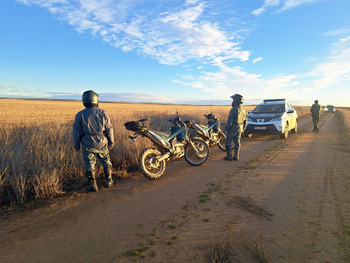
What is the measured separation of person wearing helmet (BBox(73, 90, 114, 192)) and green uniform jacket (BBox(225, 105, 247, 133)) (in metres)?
3.95

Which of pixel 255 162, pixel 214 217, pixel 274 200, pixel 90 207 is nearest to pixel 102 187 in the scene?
pixel 90 207

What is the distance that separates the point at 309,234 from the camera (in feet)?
8.44

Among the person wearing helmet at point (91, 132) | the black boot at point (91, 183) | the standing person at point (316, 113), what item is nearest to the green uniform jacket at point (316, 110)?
the standing person at point (316, 113)

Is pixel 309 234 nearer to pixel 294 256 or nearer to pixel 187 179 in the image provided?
pixel 294 256

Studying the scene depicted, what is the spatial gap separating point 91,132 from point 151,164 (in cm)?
157

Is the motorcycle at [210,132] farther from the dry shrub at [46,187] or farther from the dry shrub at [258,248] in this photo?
the dry shrub at [258,248]

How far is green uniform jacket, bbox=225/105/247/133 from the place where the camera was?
6492 mm

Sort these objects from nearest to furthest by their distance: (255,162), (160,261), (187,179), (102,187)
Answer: (160,261), (102,187), (187,179), (255,162)

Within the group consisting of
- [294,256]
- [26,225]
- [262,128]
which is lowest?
[26,225]

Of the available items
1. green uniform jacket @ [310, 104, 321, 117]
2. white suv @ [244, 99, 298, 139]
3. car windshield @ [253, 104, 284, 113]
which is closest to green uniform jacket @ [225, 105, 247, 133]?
white suv @ [244, 99, 298, 139]

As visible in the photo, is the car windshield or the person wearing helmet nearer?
the person wearing helmet

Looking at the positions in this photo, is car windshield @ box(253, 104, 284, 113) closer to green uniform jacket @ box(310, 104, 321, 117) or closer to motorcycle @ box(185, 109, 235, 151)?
green uniform jacket @ box(310, 104, 321, 117)

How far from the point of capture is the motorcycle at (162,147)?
15.2 feet

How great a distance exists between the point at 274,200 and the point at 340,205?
995 millimetres
